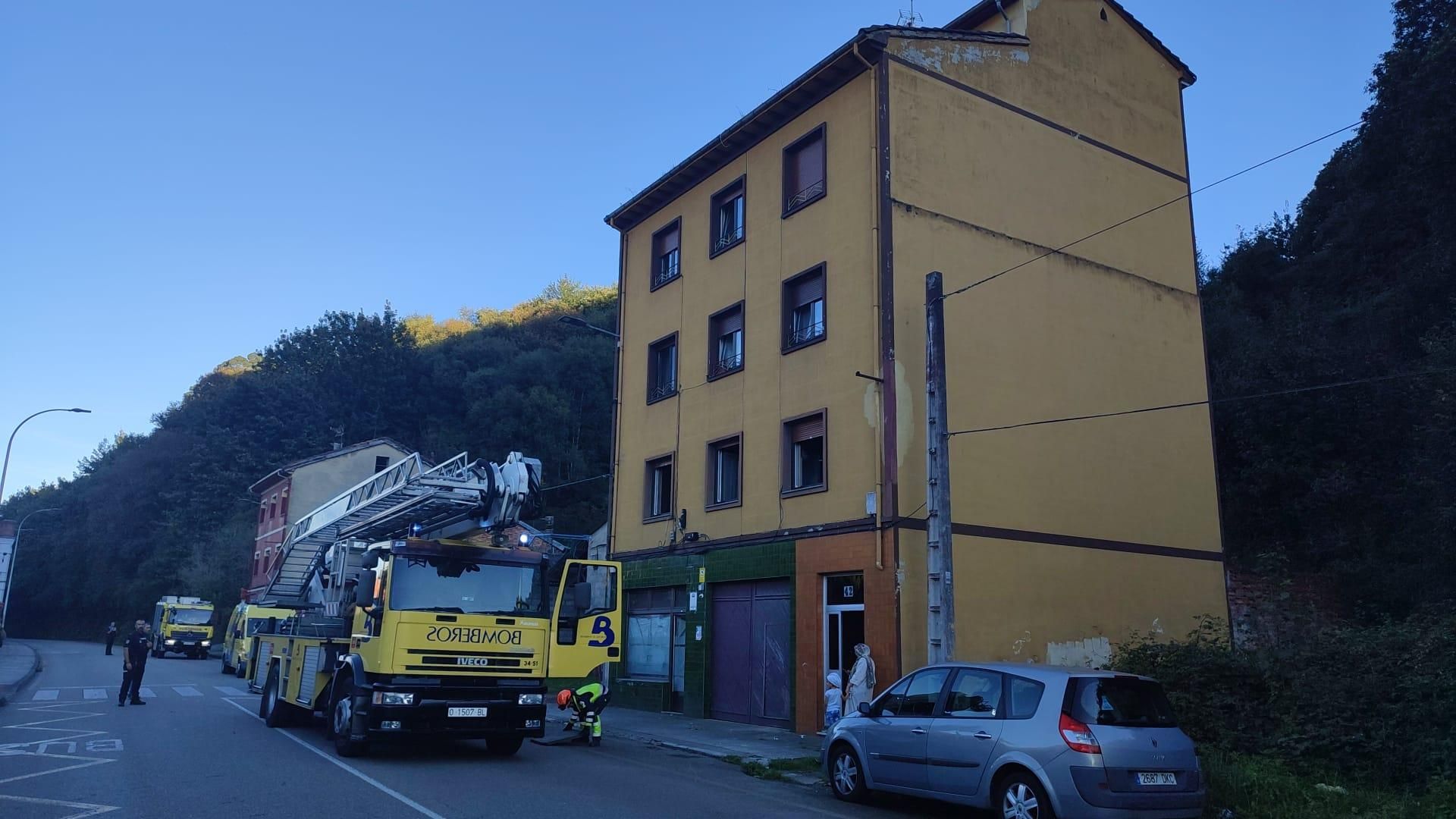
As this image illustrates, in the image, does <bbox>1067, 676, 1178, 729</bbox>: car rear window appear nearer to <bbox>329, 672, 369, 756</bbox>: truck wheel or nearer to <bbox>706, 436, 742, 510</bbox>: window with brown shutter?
<bbox>329, 672, 369, 756</bbox>: truck wheel

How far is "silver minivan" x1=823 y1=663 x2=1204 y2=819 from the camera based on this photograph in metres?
8.27

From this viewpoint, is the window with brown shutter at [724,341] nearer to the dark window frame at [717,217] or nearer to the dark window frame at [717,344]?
the dark window frame at [717,344]

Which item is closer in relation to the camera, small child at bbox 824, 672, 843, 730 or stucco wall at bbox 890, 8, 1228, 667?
small child at bbox 824, 672, 843, 730

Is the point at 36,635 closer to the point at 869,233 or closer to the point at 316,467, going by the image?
the point at 316,467

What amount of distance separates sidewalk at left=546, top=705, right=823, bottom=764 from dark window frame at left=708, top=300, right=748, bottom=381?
6.81m

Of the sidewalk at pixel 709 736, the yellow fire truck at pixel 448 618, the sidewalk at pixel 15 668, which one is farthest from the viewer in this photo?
the sidewalk at pixel 15 668

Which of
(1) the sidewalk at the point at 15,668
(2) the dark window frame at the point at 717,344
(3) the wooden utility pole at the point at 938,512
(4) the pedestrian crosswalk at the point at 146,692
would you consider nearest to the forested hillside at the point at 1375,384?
(2) the dark window frame at the point at 717,344

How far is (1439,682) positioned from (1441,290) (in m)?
18.8

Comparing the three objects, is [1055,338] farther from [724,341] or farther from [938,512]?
[938,512]

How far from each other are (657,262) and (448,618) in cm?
1379

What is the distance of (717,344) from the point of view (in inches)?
862

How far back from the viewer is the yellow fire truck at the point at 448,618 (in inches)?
482

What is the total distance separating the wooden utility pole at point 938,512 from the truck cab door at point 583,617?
4.12 m

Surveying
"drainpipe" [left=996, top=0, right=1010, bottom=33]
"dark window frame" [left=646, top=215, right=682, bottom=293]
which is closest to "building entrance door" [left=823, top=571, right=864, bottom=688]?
"dark window frame" [left=646, top=215, right=682, bottom=293]
